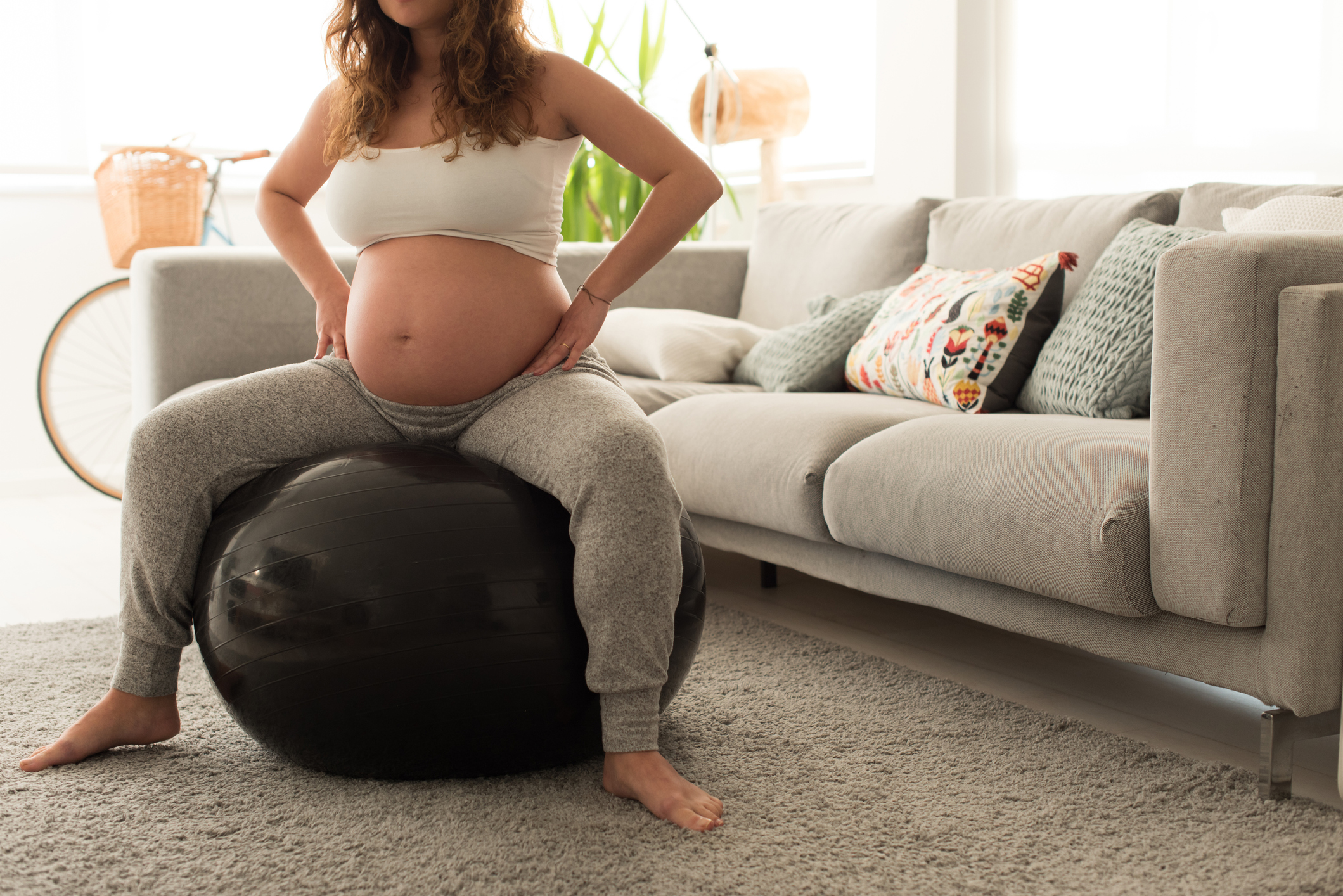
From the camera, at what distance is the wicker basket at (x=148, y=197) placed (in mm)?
3590

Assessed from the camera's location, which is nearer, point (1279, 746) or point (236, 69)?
point (1279, 746)

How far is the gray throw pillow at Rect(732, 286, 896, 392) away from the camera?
2664 millimetres

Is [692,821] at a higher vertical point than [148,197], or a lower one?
lower

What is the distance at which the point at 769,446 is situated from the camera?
7.09 ft

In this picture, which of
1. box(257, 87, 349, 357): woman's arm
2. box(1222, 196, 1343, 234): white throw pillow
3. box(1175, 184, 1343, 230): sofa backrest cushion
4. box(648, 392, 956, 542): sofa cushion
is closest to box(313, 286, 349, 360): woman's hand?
box(257, 87, 349, 357): woman's arm

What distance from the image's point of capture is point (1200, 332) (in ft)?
4.82

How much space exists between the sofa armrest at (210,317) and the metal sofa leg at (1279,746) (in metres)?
2.21

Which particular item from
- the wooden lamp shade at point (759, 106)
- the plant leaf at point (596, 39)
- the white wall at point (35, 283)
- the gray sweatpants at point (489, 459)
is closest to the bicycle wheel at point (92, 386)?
the white wall at point (35, 283)

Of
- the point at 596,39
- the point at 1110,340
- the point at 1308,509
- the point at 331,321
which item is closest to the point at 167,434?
the point at 331,321

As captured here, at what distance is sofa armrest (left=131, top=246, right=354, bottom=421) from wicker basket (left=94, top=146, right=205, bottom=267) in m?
0.81

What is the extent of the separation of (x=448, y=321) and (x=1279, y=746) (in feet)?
3.75

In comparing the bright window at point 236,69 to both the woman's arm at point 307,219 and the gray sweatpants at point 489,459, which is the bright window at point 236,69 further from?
the gray sweatpants at point 489,459

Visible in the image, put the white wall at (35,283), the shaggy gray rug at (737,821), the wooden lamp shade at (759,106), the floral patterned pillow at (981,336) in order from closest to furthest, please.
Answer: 1. the shaggy gray rug at (737,821)
2. the floral patterned pillow at (981,336)
3. the wooden lamp shade at (759,106)
4. the white wall at (35,283)

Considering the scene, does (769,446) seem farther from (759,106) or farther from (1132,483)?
(759,106)
